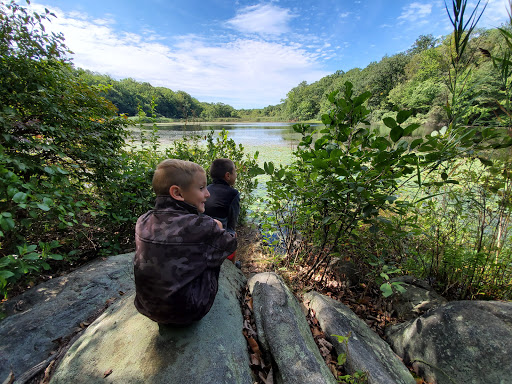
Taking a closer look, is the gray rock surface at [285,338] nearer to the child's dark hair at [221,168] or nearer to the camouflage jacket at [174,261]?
the camouflage jacket at [174,261]

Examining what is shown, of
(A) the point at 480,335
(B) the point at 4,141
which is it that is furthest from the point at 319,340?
(B) the point at 4,141

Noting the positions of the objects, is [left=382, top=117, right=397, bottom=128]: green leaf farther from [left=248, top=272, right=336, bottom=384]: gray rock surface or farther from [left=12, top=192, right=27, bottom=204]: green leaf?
[left=12, top=192, right=27, bottom=204]: green leaf

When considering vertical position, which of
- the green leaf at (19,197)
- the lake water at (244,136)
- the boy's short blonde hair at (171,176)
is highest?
the boy's short blonde hair at (171,176)

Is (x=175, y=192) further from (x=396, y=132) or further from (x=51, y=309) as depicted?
(x=51, y=309)

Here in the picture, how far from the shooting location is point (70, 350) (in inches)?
69.0

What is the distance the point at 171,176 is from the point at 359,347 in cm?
212

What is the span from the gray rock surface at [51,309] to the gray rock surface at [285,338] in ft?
5.67

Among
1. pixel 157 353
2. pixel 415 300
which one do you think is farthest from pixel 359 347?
pixel 157 353

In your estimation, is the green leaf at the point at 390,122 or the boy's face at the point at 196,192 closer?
the green leaf at the point at 390,122

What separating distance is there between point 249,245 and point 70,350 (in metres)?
3.33

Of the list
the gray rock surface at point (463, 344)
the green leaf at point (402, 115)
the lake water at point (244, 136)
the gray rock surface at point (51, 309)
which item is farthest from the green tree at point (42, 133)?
the gray rock surface at point (463, 344)

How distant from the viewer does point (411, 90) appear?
1555 inches

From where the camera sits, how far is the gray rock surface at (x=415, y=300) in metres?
2.48

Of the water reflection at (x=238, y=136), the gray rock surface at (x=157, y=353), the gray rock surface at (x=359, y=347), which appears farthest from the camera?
the water reflection at (x=238, y=136)
